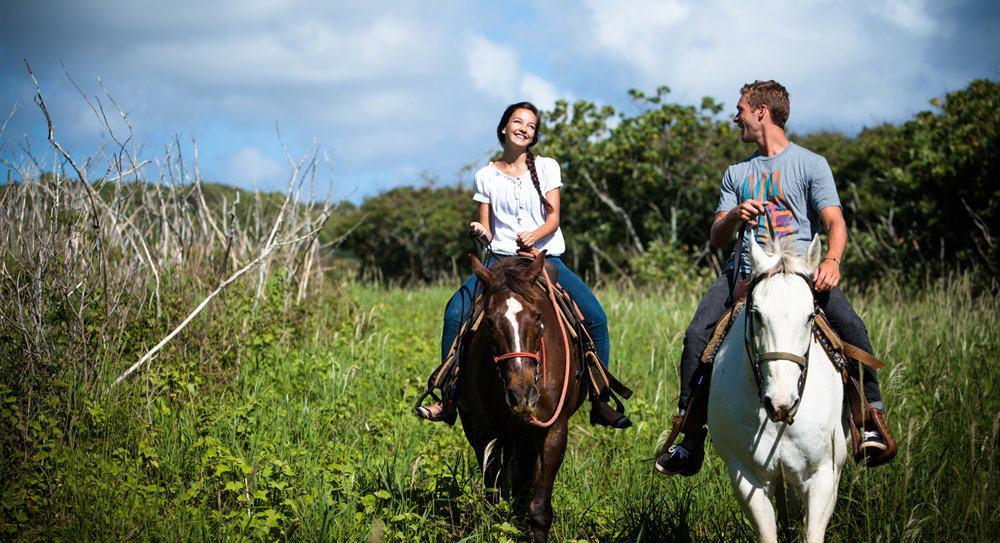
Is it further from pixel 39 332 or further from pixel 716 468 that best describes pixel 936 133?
pixel 39 332

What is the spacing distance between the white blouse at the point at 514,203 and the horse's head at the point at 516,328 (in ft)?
2.54

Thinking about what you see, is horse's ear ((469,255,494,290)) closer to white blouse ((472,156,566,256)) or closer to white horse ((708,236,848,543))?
white blouse ((472,156,566,256))

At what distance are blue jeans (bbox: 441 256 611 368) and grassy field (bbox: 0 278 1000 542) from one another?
93cm

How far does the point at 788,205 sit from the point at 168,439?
14.6ft

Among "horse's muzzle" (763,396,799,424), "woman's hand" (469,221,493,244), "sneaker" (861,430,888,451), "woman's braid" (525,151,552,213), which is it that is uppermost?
"woman's braid" (525,151,552,213)

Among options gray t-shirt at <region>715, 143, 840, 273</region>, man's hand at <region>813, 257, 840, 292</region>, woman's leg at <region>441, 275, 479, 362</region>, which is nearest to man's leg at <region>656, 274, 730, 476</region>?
gray t-shirt at <region>715, 143, 840, 273</region>

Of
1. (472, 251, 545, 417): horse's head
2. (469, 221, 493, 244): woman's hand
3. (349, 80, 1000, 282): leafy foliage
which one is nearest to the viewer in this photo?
(472, 251, 545, 417): horse's head

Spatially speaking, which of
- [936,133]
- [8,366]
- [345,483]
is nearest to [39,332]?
[8,366]

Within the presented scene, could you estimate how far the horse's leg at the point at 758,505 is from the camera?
12.1 ft

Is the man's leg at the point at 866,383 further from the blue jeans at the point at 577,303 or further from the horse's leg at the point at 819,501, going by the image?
the blue jeans at the point at 577,303

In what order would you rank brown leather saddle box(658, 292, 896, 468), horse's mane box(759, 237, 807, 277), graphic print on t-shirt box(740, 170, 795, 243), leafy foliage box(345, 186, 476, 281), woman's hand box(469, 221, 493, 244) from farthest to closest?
leafy foliage box(345, 186, 476, 281), woman's hand box(469, 221, 493, 244), graphic print on t-shirt box(740, 170, 795, 243), brown leather saddle box(658, 292, 896, 468), horse's mane box(759, 237, 807, 277)

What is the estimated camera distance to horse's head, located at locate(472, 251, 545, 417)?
3.98 m

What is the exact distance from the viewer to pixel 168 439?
5203 millimetres

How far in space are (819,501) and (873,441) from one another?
73cm
